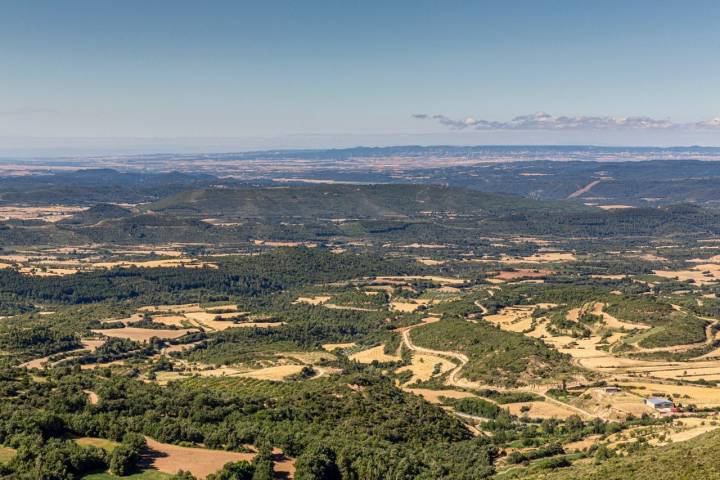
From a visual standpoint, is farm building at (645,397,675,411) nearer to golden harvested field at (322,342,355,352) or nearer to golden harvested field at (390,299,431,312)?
golden harvested field at (322,342,355,352)

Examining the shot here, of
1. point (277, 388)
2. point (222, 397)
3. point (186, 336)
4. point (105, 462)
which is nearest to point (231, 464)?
point (105, 462)

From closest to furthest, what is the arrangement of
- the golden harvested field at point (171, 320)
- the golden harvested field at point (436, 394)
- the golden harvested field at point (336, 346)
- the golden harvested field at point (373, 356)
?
the golden harvested field at point (436, 394) < the golden harvested field at point (373, 356) < the golden harvested field at point (336, 346) < the golden harvested field at point (171, 320)

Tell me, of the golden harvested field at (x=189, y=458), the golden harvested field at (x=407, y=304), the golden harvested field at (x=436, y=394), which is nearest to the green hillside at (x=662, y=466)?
the golden harvested field at (x=189, y=458)

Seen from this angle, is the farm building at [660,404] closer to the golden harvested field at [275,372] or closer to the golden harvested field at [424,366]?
the golden harvested field at [424,366]

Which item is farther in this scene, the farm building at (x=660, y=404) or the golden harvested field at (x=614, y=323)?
the golden harvested field at (x=614, y=323)

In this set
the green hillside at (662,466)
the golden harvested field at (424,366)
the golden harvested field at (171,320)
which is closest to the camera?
the green hillside at (662,466)

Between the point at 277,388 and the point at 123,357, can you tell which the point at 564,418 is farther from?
the point at 123,357
